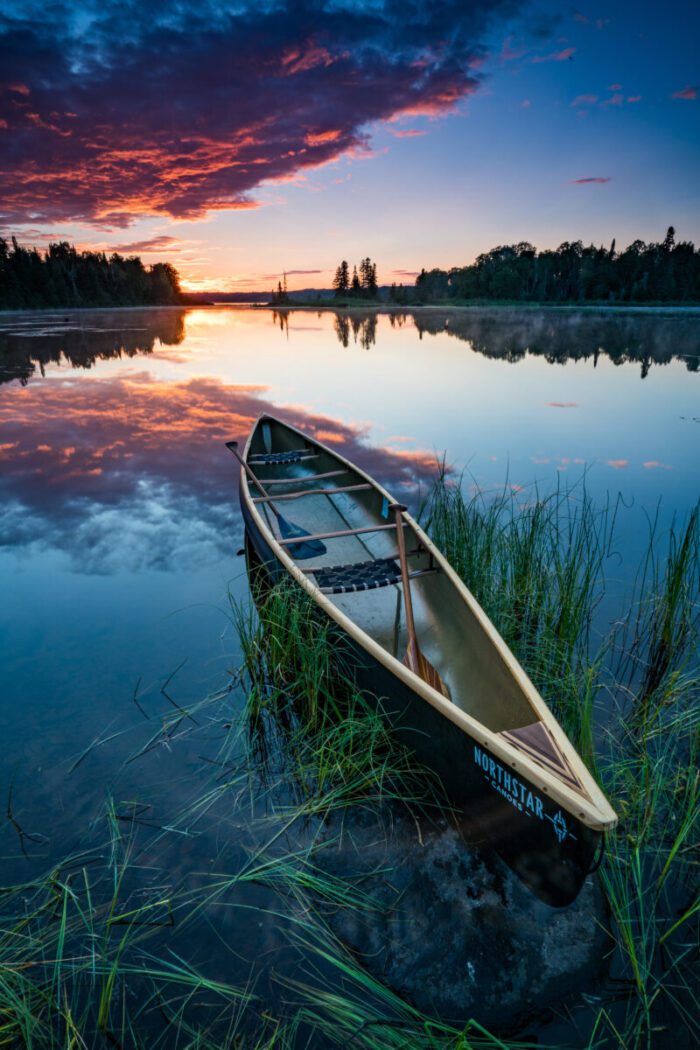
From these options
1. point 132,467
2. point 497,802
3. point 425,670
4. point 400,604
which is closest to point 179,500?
point 132,467

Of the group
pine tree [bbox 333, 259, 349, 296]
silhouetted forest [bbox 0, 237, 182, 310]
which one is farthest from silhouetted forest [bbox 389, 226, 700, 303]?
silhouetted forest [bbox 0, 237, 182, 310]

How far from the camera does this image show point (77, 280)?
4026 inches

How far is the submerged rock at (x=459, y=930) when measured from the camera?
2477 mm

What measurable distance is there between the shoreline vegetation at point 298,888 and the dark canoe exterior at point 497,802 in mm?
292

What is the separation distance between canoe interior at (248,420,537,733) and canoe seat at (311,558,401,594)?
18 cm

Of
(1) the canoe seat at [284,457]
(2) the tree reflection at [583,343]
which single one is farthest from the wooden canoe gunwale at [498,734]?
(2) the tree reflection at [583,343]

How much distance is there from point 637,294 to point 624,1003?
109972 millimetres

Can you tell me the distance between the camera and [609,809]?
221 centimetres

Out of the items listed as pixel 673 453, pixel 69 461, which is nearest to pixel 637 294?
pixel 673 453

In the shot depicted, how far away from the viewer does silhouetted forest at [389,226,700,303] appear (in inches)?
3531

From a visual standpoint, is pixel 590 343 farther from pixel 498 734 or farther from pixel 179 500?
pixel 498 734

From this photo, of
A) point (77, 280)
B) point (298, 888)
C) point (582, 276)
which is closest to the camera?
point (298, 888)

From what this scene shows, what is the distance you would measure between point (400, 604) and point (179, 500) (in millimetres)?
5841

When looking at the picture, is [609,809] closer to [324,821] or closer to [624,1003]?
[624,1003]
